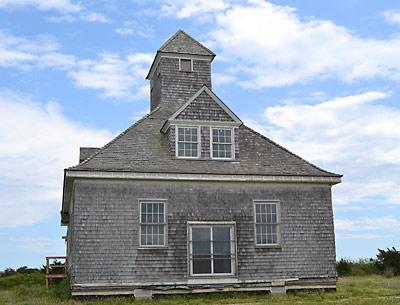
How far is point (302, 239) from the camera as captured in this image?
79.2 feet

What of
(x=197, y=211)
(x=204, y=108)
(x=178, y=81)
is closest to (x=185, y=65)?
(x=178, y=81)

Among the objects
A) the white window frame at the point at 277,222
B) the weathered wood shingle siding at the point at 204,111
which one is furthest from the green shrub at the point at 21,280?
the white window frame at the point at 277,222

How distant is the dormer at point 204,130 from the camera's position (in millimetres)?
24094

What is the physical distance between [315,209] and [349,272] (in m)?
18.8

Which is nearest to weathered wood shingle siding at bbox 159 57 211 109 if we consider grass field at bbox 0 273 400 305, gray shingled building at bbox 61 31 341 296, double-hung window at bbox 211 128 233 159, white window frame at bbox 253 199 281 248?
gray shingled building at bbox 61 31 341 296

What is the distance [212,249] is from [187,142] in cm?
446

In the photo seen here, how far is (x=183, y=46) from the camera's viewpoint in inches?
1094

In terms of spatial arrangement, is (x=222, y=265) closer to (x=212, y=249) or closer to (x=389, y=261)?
(x=212, y=249)

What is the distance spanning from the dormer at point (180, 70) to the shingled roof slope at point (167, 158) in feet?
3.46

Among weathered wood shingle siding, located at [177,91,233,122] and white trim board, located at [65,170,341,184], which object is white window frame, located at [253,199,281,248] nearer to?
white trim board, located at [65,170,341,184]

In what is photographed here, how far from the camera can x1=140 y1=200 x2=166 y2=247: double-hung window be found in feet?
73.8

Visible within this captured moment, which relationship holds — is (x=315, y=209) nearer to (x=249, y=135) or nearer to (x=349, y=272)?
(x=249, y=135)

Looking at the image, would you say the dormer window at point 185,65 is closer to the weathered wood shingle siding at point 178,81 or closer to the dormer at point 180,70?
the dormer at point 180,70

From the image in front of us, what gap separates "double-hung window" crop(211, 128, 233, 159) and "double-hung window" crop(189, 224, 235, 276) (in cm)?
298
